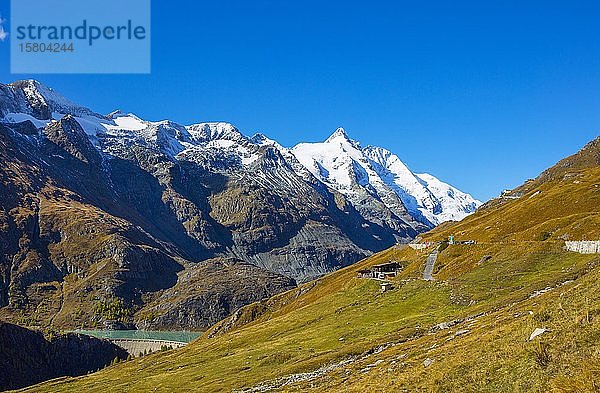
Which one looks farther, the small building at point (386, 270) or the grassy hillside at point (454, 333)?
the small building at point (386, 270)

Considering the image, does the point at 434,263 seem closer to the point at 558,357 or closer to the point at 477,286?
the point at 477,286

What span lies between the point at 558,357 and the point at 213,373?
2735 inches

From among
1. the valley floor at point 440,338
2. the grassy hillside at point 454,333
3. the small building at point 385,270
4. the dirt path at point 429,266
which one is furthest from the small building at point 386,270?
the dirt path at point 429,266

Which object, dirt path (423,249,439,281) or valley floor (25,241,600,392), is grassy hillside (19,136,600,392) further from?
dirt path (423,249,439,281)

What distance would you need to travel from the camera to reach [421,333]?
63.2 m

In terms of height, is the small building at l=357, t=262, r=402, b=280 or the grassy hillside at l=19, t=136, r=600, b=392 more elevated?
the small building at l=357, t=262, r=402, b=280

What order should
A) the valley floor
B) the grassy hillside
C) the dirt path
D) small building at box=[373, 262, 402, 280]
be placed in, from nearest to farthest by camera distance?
the valley floor → the grassy hillside → the dirt path → small building at box=[373, 262, 402, 280]

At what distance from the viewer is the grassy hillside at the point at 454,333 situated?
1158 inches

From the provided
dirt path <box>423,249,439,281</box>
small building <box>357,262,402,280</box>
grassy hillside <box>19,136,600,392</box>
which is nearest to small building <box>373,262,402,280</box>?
small building <box>357,262,402,280</box>

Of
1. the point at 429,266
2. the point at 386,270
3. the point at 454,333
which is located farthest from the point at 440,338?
the point at 386,270

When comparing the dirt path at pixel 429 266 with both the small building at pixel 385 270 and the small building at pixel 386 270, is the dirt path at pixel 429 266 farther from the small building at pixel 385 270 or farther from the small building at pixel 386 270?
the small building at pixel 386 270

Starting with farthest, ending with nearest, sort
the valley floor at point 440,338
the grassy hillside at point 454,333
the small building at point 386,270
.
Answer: the small building at point 386,270, the grassy hillside at point 454,333, the valley floor at point 440,338

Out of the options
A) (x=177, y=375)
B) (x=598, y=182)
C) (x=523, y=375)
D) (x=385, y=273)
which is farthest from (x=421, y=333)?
(x=598, y=182)

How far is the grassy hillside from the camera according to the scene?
1158 inches
